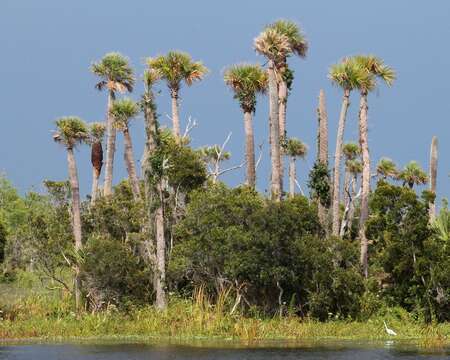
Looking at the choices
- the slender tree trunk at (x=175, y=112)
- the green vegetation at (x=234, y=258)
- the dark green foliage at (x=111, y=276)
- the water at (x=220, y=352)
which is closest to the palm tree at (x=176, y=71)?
the slender tree trunk at (x=175, y=112)

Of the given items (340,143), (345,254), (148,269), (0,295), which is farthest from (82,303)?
(340,143)

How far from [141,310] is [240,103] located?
61.6 feet

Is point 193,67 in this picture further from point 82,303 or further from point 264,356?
point 264,356

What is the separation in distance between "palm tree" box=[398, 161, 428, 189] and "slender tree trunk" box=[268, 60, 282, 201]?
27472mm

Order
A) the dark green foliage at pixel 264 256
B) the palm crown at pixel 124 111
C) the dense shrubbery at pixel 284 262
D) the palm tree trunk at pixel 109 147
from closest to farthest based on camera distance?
the dark green foliage at pixel 264 256 → the dense shrubbery at pixel 284 262 → the palm crown at pixel 124 111 → the palm tree trunk at pixel 109 147

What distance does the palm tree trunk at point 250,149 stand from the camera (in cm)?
6062

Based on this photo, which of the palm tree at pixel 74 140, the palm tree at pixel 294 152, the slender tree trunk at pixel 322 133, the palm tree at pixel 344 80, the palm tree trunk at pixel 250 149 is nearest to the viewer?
the palm tree at pixel 74 140

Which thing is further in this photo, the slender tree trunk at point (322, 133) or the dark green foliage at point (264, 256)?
the slender tree trunk at point (322, 133)

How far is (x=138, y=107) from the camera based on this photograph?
55.2 metres

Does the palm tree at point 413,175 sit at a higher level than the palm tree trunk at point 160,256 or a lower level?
higher

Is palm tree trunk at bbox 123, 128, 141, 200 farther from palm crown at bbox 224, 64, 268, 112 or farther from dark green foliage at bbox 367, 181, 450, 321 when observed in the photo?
dark green foliage at bbox 367, 181, 450, 321

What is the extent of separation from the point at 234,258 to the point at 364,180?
1229 centimetres

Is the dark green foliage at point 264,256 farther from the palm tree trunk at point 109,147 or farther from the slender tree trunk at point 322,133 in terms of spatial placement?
the palm tree trunk at point 109,147

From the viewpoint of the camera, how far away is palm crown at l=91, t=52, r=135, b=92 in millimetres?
66562
